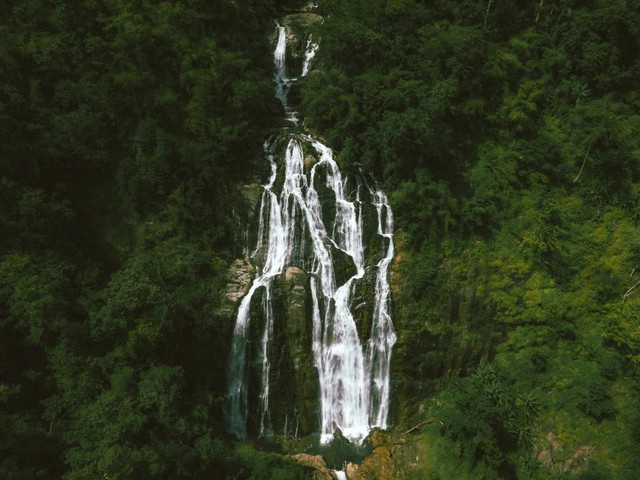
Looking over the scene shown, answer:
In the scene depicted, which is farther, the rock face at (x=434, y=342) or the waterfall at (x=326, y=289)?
the rock face at (x=434, y=342)

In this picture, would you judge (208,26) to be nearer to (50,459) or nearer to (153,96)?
(153,96)

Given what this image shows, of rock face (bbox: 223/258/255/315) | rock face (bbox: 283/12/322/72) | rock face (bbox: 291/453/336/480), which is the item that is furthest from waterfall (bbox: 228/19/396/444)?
rock face (bbox: 283/12/322/72)

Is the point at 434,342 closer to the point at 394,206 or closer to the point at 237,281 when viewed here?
the point at 394,206

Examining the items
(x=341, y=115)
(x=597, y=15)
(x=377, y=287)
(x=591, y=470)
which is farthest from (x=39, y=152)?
(x=597, y=15)

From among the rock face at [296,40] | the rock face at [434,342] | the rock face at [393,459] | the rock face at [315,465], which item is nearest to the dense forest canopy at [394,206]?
the rock face at [434,342]

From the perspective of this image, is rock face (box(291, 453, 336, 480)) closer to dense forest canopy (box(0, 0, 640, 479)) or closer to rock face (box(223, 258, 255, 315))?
dense forest canopy (box(0, 0, 640, 479))

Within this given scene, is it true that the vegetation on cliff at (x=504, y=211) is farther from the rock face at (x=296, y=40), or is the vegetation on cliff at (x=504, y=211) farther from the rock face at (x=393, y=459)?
the rock face at (x=296, y=40)
